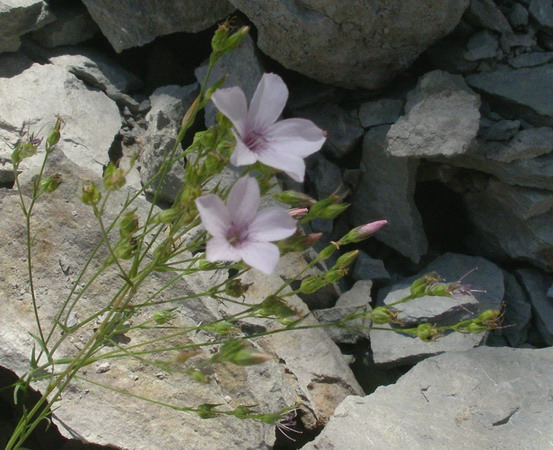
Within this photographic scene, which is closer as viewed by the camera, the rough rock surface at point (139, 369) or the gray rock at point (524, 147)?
the rough rock surface at point (139, 369)

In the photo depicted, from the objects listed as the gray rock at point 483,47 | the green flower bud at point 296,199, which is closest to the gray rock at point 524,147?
the gray rock at point 483,47

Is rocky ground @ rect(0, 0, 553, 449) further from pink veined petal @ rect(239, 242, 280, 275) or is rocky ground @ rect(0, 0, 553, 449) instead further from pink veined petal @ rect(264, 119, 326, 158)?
pink veined petal @ rect(239, 242, 280, 275)

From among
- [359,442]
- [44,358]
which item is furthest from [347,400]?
[44,358]

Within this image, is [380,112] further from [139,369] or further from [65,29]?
[139,369]

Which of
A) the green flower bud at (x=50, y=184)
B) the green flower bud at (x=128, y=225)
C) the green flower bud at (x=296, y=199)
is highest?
the green flower bud at (x=128, y=225)

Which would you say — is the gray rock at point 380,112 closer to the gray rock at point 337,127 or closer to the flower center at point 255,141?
the gray rock at point 337,127

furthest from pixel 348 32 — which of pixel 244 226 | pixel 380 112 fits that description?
pixel 244 226

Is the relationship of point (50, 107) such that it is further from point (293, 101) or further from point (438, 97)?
point (438, 97)

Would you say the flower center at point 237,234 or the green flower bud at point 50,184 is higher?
the flower center at point 237,234
